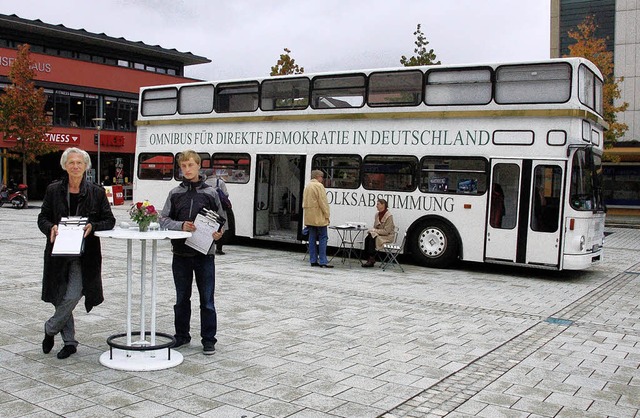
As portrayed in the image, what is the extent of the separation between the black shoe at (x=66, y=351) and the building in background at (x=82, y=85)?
1243 inches

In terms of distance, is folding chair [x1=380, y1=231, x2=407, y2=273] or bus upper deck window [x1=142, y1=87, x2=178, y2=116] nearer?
folding chair [x1=380, y1=231, x2=407, y2=273]

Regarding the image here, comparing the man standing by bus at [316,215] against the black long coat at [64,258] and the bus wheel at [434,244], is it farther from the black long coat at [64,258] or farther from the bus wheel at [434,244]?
the black long coat at [64,258]

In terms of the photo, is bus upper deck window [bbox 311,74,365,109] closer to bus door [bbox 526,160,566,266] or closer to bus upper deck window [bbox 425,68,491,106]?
bus upper deck window [bbox 425,68,491,106]

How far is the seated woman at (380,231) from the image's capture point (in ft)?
40.5

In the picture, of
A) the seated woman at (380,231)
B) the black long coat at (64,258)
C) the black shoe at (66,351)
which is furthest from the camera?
the seated woman at (380,231)

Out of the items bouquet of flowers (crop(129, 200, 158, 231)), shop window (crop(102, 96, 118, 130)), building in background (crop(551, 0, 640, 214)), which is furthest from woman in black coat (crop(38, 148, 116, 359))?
shop window (crop(102, 96, 118, 130))

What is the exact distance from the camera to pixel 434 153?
12562 mm

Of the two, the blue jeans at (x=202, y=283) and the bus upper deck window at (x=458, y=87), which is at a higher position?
the bus upper deck window at (x=458, y=87)

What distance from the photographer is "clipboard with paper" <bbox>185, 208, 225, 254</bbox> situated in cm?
578

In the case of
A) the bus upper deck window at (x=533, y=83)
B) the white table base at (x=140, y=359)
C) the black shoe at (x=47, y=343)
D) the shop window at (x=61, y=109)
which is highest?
the shop window at (x=61, y=109)

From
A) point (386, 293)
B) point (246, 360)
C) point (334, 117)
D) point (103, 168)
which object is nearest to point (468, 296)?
point (386, 293)

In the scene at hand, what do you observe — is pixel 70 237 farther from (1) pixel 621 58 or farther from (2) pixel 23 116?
(1) pixel 621 58

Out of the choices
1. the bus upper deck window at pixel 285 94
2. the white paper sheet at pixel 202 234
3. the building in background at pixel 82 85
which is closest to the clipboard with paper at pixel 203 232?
the white paper sheet at pixel 202 234

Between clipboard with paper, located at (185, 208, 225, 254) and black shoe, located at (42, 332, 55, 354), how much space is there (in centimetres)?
148
